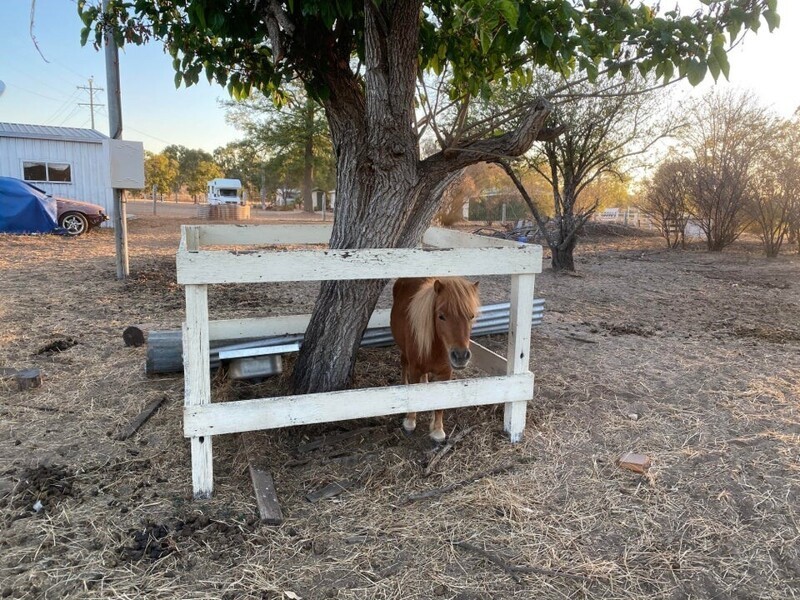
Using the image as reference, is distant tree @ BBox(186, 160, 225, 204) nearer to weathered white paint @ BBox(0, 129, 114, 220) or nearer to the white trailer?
the white trailer

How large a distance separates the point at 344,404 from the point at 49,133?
21427mm

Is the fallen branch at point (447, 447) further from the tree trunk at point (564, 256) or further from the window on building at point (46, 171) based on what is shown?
the window on building at point (46, 171)

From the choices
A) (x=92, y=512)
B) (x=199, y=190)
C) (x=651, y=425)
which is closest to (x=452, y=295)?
(x=651, y=425)

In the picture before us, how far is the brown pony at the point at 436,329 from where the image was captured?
9.89 ft

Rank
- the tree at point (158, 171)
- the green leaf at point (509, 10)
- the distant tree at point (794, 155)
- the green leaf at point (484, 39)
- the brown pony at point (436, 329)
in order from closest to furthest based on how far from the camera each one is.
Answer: the green leaf at point (509, 10) → the green leaf at point (484, 39) → the brown pony at point (436, 329) → the distant tree at point (794, 155) → the tree at point (158, 171)

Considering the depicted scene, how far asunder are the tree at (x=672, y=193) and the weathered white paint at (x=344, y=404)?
1587 cm

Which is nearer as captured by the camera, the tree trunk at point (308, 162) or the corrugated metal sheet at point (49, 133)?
the corrugated metal sheet at point (49, 133)

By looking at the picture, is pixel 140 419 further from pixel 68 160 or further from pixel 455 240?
pixel 68 160

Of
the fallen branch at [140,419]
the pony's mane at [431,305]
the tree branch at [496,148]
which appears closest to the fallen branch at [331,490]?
the pony's mane at [431,305]

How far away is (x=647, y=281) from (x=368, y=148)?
8610 mm

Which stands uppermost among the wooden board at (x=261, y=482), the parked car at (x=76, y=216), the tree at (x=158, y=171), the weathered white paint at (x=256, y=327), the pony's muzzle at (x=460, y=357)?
the tree at (x=158, y=171)

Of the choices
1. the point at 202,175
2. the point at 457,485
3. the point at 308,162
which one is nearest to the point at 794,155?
the point at 457,485

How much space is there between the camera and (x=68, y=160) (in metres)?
18.8

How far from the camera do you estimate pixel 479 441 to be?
3.30 metres
